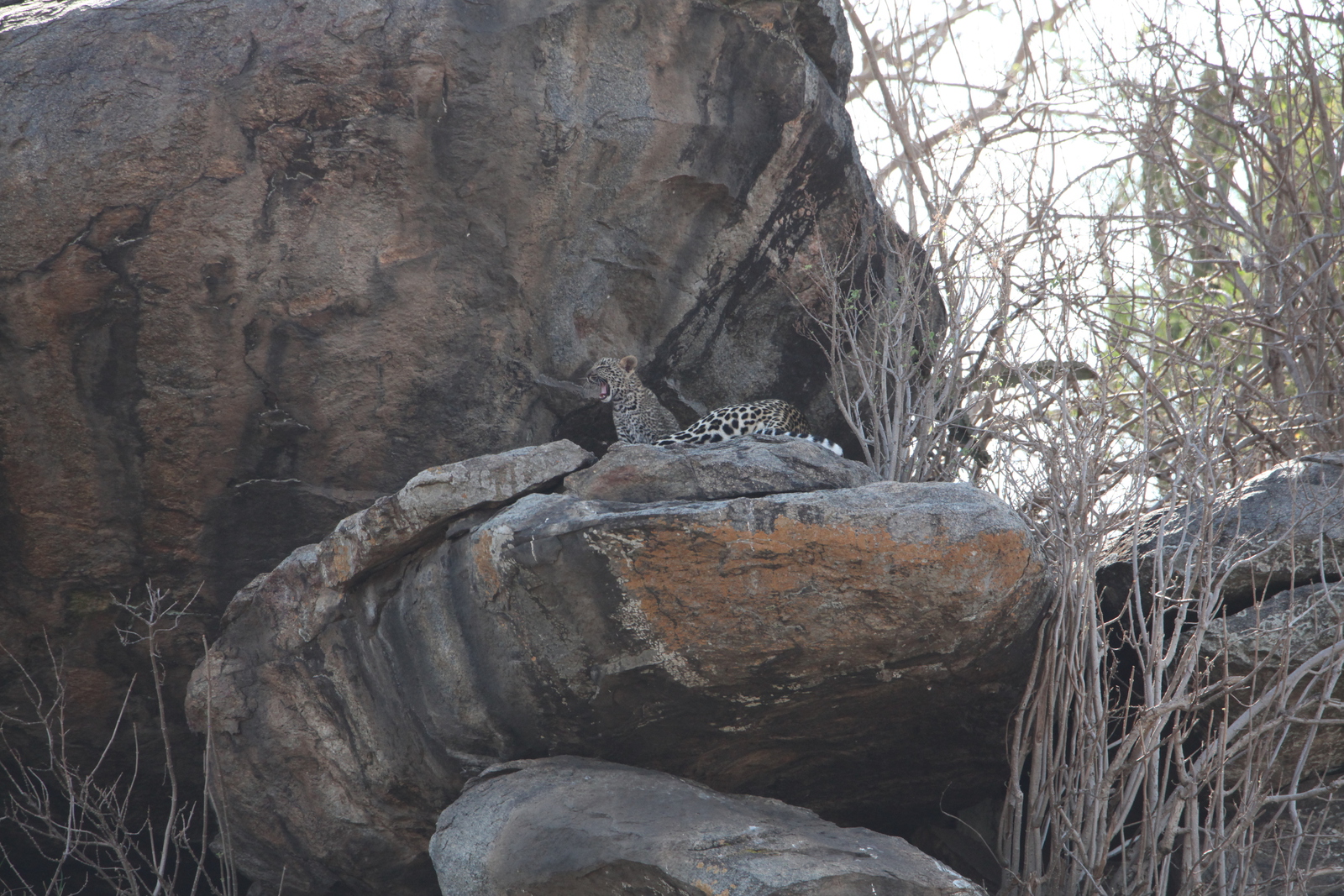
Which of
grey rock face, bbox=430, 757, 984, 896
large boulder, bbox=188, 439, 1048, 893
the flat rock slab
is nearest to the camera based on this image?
grey rock face, bbox=430, 757, 984, 896

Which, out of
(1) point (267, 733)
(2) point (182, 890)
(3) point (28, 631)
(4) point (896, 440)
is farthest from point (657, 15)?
(2) point (182, 890)

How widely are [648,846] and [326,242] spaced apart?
4180 millimetres

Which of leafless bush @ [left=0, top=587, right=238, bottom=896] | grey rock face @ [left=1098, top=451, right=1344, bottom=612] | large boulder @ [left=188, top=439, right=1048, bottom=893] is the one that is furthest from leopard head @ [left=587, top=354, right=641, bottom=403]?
grey rock face @ [left=1098, top=451, right=1344, bottom=612]

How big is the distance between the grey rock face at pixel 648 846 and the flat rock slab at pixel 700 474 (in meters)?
1.40

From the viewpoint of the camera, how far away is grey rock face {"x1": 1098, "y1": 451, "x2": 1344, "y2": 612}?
6.02 meters

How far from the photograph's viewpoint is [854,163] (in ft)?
27.8

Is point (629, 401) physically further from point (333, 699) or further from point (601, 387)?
point (333, 699)

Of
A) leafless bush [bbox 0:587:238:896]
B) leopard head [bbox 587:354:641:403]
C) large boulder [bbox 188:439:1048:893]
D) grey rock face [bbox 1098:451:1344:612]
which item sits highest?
leopard head [bbox 587:354:641:403]

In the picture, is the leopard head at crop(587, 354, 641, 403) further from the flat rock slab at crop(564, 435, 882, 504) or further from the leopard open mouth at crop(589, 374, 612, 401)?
the flat rock slab at crop(564, 435, 882, 504)

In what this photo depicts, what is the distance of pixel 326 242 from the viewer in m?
7.25

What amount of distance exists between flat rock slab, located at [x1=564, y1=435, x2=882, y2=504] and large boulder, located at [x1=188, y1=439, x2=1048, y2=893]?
0.02 meters

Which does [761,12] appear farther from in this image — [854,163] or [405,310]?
[405,310]

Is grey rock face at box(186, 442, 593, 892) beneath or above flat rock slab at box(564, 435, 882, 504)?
beneath

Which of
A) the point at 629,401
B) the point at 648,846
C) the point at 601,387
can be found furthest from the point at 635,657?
the point at 629,401
